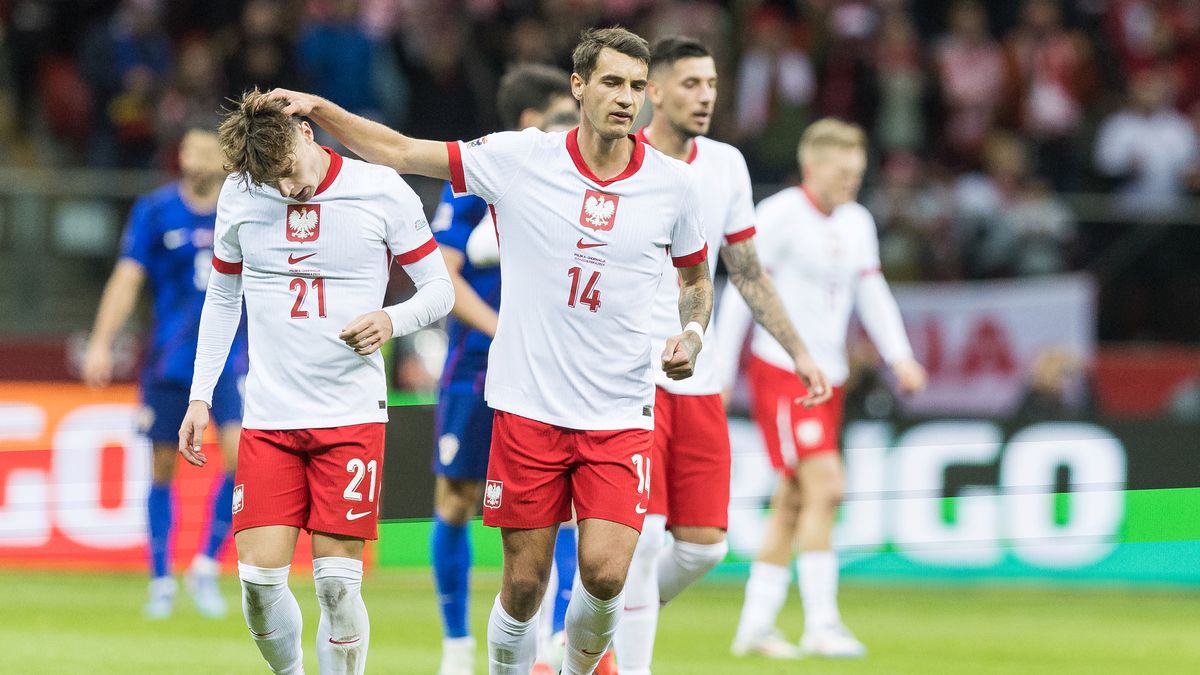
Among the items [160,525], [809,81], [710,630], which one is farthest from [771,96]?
[160,525]

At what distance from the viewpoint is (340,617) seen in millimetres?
6336

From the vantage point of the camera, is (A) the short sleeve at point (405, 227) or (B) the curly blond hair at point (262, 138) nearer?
(B) the curly blond hair at point (262, 138)

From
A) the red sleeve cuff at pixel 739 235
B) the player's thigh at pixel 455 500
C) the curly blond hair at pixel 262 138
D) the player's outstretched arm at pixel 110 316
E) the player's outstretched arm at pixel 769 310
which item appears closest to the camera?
the curly blond hair at pixel 262 138

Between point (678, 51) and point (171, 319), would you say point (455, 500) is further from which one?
point (171, 319)

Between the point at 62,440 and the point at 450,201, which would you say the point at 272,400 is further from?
the point at 62,440

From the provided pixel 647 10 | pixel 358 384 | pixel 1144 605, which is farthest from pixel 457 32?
pixel 358 384

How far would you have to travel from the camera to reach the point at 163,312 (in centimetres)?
1081

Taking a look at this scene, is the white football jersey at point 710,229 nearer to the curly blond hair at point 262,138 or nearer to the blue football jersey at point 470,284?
the blue football jersey at point 470,284

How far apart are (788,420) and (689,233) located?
343 cm

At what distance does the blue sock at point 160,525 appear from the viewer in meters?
10.8

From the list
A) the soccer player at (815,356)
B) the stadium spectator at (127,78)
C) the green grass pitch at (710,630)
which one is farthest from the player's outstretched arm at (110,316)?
the stadium spectator at (127,78)

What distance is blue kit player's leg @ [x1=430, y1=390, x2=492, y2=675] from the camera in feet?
25.9

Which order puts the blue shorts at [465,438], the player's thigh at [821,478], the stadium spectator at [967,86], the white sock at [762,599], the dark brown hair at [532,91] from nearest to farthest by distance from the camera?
the blue shorts at [465,438] < the dark brown hair at [532,91] < the white sock at [762,599] < the player's thigh at [821,478] < the stadium spectator at [967,86]

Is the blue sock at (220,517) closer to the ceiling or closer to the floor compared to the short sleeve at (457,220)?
closer to the floor
